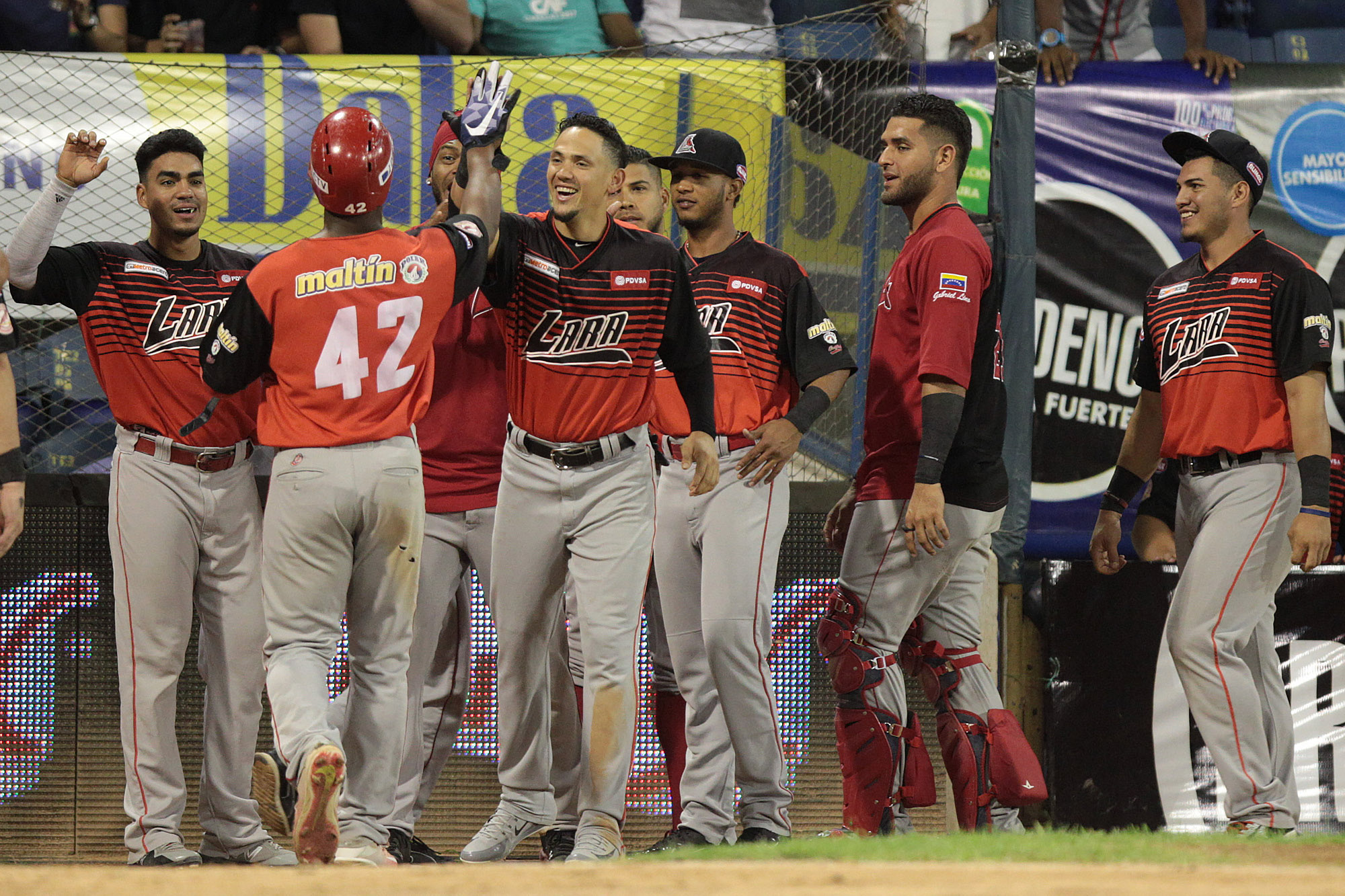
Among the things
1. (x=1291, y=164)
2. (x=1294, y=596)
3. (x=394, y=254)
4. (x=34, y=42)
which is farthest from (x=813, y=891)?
(x=34, y=42)

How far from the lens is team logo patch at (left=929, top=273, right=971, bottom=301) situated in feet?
14.5

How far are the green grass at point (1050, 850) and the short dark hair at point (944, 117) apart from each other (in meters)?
2.34

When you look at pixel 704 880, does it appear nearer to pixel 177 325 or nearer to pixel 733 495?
pixel 733 495

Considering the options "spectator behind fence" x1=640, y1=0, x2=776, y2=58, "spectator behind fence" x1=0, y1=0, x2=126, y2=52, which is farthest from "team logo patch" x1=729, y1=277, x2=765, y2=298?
"spectator behind fence" x1=0, y1=0, x2=126, y2=52

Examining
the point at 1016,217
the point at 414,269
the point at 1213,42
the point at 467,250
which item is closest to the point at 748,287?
the point at 467,250

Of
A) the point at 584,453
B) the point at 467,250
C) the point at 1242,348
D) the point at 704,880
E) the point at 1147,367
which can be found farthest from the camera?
the point at 1147,367

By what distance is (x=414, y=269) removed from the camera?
382 centimetres

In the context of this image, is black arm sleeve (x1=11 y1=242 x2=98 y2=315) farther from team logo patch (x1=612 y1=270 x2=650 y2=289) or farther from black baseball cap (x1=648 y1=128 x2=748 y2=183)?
black baseball cap (x1=648 y1=128 x2=748 y2=183)

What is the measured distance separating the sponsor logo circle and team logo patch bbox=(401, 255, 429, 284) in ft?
15.3

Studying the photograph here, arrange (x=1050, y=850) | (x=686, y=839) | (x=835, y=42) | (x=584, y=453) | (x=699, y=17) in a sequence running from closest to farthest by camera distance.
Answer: (x=1050, y=850) < (x=584, y=453) < (x=686, y=839) < (x=835, y=42) < (x=699, y=17)

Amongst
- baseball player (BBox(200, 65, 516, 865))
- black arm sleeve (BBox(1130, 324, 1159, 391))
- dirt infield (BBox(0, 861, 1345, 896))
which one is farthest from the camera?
black arm sleeve (BBox(1130, 324, 1159, 391))

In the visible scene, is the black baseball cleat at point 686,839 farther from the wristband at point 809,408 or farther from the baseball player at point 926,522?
the wristband at point 809,408

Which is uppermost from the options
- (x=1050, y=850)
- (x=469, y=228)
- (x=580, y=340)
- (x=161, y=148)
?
(x=161, y=148)

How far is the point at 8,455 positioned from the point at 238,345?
1189 millimetres
